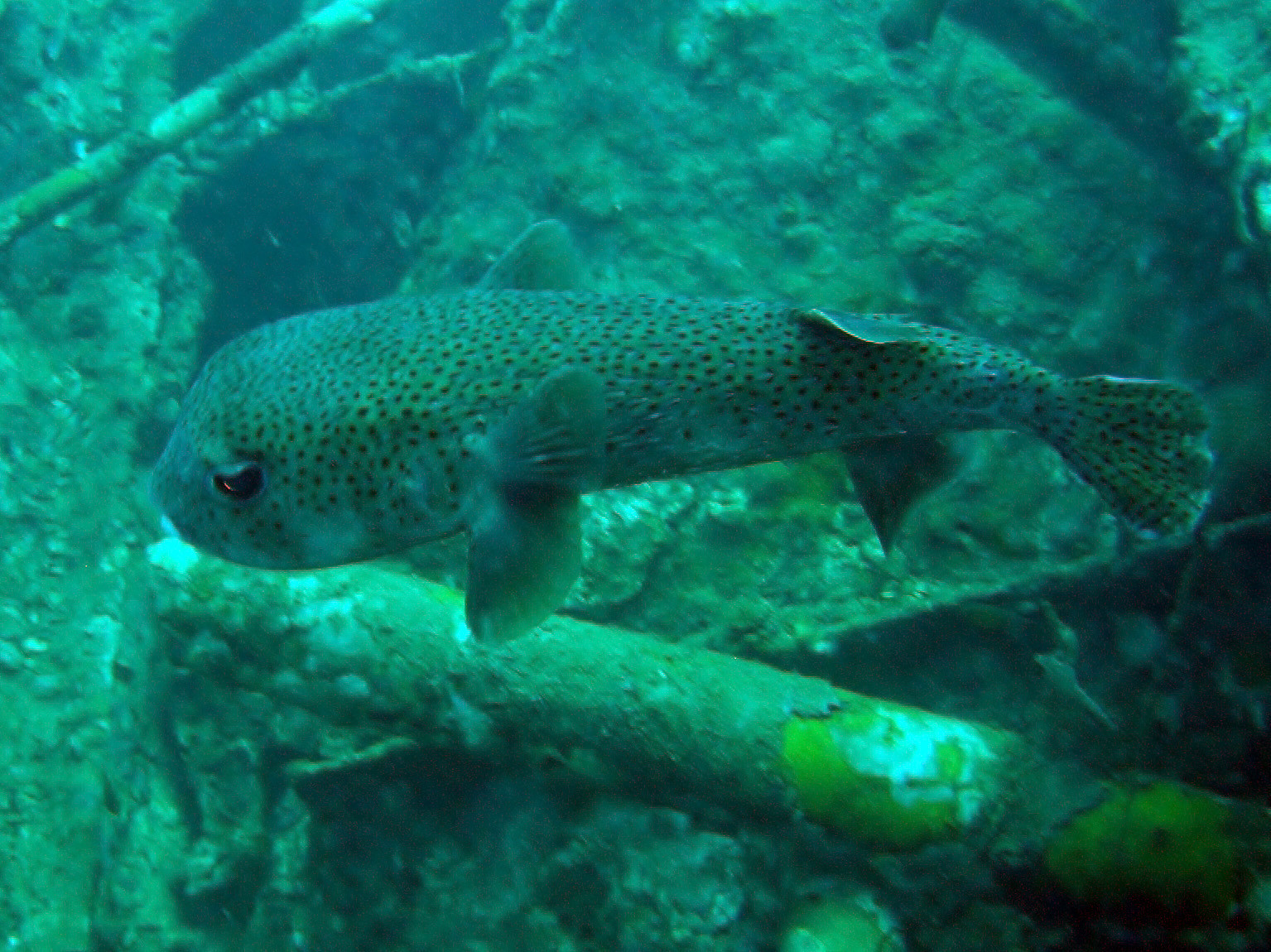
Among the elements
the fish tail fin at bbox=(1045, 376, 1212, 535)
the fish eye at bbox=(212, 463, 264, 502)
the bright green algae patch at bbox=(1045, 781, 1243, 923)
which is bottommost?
the bright green algae patch at bbox=(1045, 781, 1243, 923)

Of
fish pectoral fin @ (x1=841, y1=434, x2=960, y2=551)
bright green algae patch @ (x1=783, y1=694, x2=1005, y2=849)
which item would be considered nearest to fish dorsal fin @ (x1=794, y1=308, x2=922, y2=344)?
fish pectoral fin @ (x1=841, y1=434, x2=960, y2=551)

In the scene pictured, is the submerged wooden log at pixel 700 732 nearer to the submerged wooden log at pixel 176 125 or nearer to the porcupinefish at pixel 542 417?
the porcupinefish at pixel 542 417

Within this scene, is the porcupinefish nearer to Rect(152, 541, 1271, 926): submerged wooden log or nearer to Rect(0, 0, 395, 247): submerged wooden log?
Rect(152, 541, 1271, 926): submerged wooden log

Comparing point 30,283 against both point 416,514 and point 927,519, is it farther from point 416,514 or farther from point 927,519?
point 927,519

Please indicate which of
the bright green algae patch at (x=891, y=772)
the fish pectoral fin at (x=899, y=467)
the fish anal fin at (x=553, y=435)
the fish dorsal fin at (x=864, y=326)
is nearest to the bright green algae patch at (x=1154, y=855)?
the bright green algae patch at (x=891, y=772)

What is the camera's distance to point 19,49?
6.82 metres

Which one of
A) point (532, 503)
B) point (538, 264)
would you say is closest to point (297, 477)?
point (532, 503)

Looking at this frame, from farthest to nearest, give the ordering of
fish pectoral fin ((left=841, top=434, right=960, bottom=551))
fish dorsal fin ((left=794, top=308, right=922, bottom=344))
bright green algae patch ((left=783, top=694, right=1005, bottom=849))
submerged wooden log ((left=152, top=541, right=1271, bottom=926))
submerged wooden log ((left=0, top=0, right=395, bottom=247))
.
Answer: submerged wooden log ((left=0, top=0, right=395, bottom=247)) → bright green algae patch ((left=783, top=694, right=1005, bottom=849)) → submerged wooden log ((left=152, top=541, right=1271, bottom=926)) → fish pectoral fin ((left=841, top=434, right=960, bottom=551)) → fish dorsal fin ((left=794, top=308, right=922, bottom=344))

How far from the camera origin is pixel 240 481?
1.77 m

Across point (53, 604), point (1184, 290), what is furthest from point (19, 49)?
point (1184, 290)

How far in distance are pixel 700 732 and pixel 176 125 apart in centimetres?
668

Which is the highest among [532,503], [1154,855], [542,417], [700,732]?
[542,417]

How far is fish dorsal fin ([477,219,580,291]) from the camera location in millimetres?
2330

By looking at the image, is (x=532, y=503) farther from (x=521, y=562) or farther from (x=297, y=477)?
(x=297, y=477)
